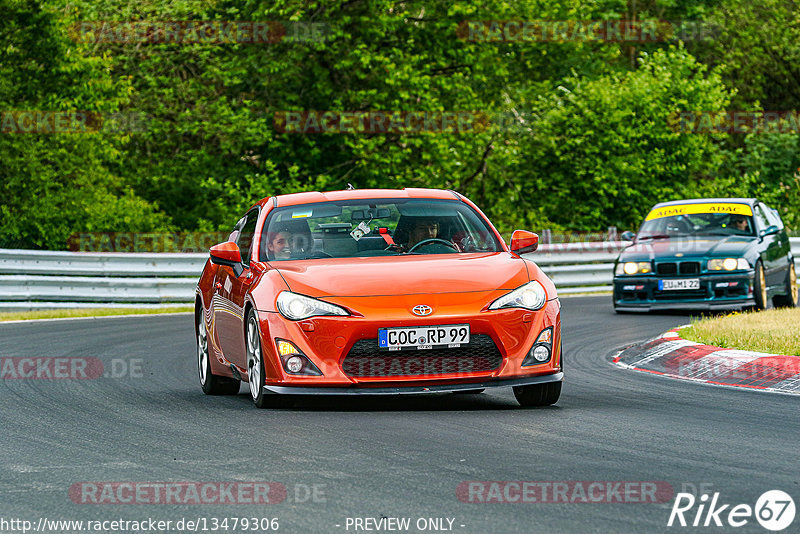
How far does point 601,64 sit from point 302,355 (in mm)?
39539

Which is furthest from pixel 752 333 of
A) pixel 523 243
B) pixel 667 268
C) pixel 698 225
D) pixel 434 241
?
pixel 698 225

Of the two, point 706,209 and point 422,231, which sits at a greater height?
point 422,231

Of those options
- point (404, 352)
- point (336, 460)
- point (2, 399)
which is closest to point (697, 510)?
point (336, 460)

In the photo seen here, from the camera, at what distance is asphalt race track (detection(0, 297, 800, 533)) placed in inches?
220

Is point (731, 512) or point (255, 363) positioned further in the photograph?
point (255, 363)

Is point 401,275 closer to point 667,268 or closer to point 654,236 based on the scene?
point 667,268

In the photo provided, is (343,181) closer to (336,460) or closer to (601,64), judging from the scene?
(601,64)

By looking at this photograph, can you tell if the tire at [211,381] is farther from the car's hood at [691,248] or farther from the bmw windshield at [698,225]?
the bmw windshield at [698,225]

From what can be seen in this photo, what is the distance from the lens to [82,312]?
2152cm

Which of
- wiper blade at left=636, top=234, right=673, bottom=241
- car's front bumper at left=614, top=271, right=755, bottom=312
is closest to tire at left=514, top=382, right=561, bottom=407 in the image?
car's front bumper at left=614, top=271, right=755, bottom=312

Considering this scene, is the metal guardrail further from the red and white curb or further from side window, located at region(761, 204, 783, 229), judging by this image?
the red and white curb

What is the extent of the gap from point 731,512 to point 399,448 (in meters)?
2.14

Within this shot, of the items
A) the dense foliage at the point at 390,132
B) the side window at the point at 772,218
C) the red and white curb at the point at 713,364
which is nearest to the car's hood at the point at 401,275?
the red and white curb at the point at 713,364

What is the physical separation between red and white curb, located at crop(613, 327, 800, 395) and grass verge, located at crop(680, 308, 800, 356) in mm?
181
